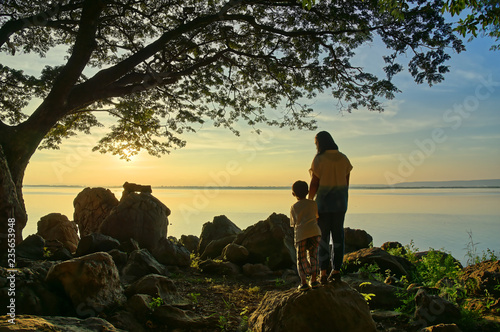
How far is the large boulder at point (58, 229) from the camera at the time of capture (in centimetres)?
1252

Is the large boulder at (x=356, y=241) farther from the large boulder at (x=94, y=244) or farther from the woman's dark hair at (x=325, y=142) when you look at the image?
the large boulder at (x=94, y=244)

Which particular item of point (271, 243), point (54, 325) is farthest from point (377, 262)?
point (54, 325)

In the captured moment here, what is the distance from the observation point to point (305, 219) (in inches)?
183

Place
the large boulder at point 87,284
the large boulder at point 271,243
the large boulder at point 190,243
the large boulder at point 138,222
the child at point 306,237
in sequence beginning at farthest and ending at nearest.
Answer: the large boulder at point 190,243
the large boulder at point 138,222
the large boulder at point 271,243
the large boulder at point 87,284
the child at point 306,237

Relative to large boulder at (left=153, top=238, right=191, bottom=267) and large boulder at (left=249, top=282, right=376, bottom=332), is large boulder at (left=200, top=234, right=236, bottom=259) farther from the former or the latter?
large boulder at (left=249, top=282, right=376, bottom=332)

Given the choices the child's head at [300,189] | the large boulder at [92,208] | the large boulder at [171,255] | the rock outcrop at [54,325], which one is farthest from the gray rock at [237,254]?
the large boulder at [92,208]

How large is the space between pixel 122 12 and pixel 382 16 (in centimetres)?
923

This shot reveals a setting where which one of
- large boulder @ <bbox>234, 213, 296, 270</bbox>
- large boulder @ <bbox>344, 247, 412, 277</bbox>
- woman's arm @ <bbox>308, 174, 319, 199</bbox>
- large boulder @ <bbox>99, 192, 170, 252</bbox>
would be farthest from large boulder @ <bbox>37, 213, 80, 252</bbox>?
woman's arm @ <bbox>308, 174, 319, 199</bbox>

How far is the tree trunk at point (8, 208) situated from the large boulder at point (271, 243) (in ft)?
19.7

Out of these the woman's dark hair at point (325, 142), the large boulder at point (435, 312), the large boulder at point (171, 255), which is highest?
the woman's dark hair at point (325, 142)

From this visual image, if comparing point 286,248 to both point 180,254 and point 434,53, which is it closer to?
point 180,254

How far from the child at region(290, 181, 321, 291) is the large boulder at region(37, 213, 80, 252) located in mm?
10679

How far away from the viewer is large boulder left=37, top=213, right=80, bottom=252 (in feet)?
41.1
